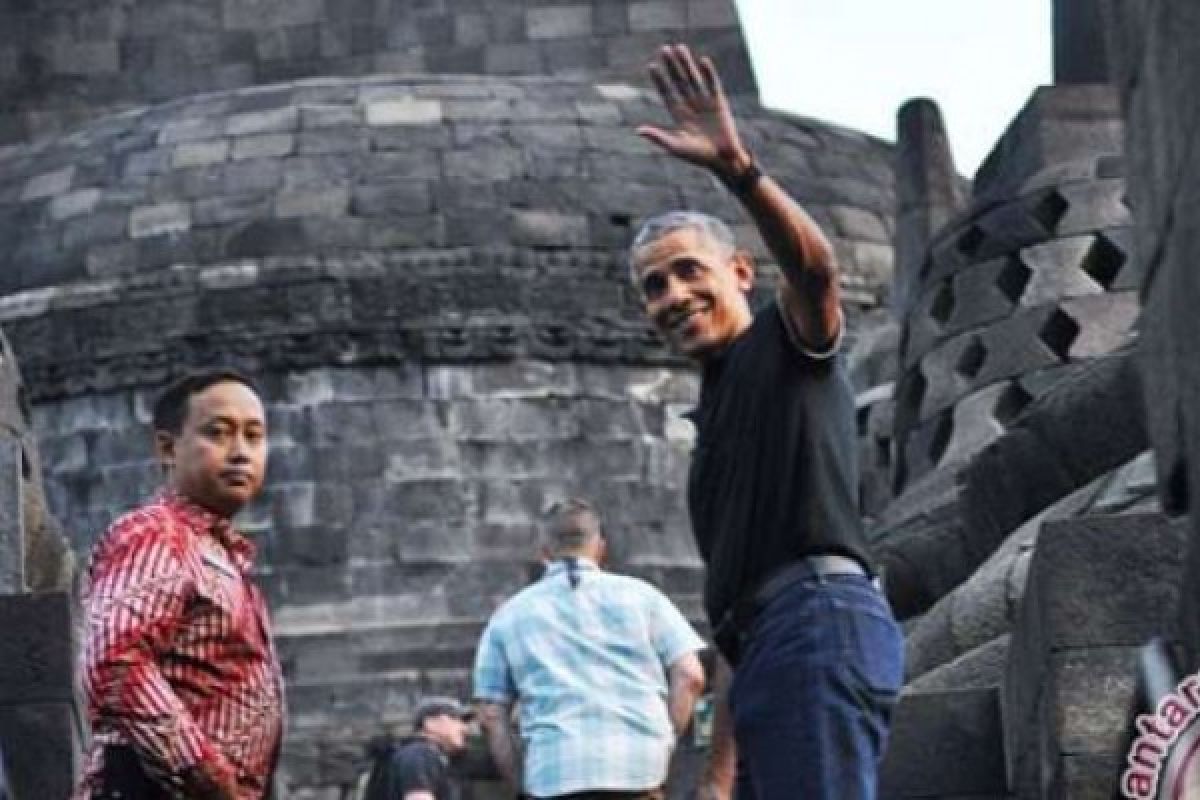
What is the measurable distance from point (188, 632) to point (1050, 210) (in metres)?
10.2

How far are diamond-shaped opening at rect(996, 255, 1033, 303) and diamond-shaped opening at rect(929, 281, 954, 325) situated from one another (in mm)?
349

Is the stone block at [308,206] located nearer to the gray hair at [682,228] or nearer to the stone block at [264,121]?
the stone block at [264,121]

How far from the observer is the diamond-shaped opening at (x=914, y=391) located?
64.5 ft

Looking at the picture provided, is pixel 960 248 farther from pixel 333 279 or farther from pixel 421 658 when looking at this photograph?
pixel 333 279

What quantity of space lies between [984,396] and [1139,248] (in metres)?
9.65

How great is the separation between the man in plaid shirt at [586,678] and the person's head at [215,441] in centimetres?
236

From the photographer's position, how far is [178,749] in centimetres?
891

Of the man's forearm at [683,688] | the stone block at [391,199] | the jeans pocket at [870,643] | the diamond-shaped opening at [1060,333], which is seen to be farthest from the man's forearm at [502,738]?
the stone block at [391,199]

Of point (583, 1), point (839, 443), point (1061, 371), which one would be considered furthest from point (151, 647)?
point (583, 1)

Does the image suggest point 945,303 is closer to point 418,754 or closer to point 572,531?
point 418,754

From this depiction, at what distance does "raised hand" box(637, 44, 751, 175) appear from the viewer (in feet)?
29.7

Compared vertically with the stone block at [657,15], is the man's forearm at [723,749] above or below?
below

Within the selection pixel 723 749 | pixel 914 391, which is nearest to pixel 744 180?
pixel 723 749

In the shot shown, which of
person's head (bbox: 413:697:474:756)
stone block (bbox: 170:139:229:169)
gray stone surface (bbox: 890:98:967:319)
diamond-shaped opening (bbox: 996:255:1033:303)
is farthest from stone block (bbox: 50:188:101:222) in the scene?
person's head (bbox: 413:697:474:756)
